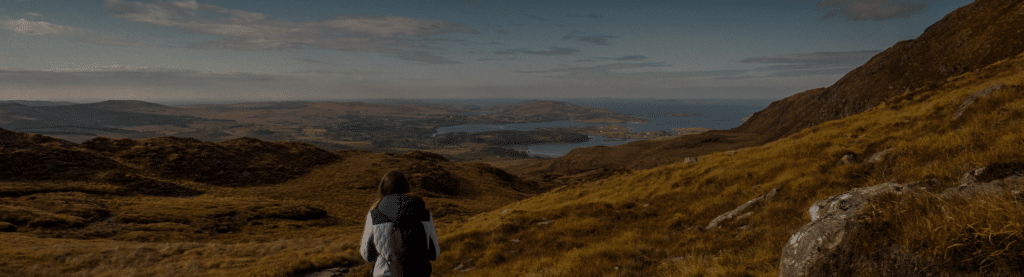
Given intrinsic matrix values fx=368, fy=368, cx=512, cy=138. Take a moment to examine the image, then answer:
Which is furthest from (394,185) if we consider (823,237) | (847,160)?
(847,160)

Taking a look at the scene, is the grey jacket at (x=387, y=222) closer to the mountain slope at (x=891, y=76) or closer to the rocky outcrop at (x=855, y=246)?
the rocky outcrop at (x=855, y=246)

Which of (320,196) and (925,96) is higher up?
(925,96)

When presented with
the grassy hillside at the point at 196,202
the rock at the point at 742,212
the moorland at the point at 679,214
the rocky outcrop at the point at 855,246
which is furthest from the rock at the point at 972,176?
the grassy hillside at the point at 196,202

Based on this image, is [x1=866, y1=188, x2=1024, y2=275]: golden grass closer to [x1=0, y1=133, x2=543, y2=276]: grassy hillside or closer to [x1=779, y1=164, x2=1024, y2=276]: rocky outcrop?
[x1=779, y1=164, x2=1024, y2=276]: rocky outcrop

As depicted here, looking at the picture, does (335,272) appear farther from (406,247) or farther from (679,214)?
(679,214)

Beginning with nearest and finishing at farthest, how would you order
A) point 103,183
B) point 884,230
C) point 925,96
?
point 884,230
point 925,96
point 103,183

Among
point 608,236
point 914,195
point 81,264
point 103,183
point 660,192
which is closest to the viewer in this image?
point 914,195

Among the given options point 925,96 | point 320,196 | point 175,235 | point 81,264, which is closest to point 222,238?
point 175,235

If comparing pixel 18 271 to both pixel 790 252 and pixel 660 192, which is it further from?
pixel 660 192
